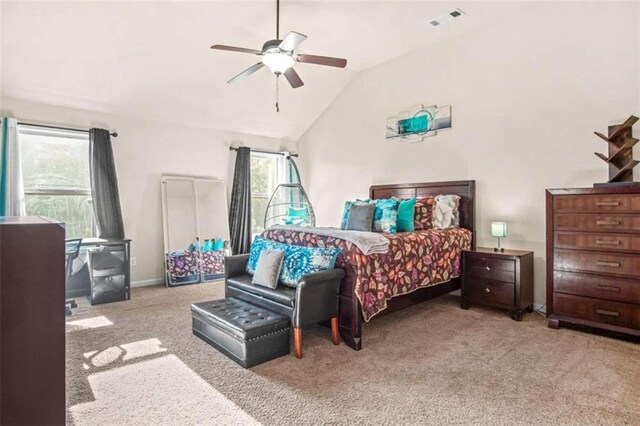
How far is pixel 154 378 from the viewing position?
2455 millimetres

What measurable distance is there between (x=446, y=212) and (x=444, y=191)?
16.7 inches

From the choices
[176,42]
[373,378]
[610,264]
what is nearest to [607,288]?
[610,264]

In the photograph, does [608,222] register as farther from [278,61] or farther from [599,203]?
[278,61]

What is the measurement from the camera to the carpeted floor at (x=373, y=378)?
6.65ft

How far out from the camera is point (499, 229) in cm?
400

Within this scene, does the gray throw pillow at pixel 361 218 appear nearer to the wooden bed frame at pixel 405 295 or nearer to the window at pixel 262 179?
the wooden bed frame at pixel 405 295

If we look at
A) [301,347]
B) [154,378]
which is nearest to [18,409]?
[154,378]

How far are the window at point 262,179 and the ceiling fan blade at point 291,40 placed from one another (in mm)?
3569

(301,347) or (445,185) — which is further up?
(445,185)

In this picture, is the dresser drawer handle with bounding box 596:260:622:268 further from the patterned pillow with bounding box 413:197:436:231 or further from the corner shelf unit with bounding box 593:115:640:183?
the patterned pillow with bounding box 413:197:436:231

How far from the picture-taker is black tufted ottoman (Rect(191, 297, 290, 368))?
8.46ft

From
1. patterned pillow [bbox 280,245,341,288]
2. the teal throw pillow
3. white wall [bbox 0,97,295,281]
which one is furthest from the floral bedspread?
white wall [bbox 0,97,295,281]

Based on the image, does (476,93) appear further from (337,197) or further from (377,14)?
(337,197)

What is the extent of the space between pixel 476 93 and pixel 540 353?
3160 mm
